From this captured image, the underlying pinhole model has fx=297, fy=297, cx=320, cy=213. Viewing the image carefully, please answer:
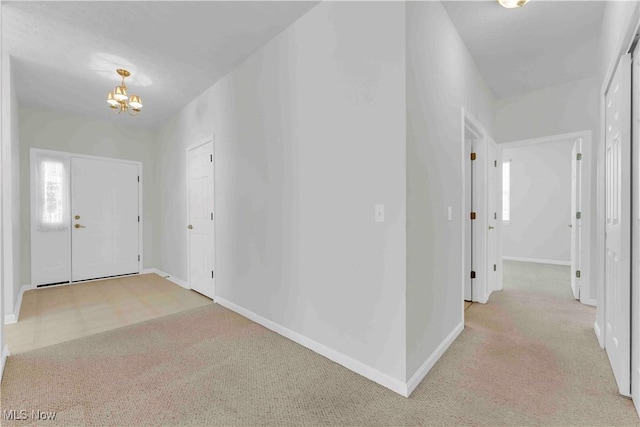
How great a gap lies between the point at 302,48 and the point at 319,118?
673 millimetres

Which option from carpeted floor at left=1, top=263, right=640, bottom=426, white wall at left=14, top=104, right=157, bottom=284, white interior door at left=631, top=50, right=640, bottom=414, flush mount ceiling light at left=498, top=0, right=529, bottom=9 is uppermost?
flush mount ceiling light at left=498, top=0, right=529, bottom=9

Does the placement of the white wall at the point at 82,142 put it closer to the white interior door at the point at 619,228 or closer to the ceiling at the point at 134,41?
the ceiling at the point at 134,41

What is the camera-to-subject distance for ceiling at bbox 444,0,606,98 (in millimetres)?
2422

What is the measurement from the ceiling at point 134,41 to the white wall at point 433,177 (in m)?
1.06

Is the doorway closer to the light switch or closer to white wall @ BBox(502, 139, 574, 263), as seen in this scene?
the light switch

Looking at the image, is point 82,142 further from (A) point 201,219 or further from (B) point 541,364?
(B) point 541,364

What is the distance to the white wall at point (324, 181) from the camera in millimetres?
1923

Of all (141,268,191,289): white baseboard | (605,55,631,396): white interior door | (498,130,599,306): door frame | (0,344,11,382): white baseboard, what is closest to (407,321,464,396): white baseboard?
(605,55,631,396): white interior door

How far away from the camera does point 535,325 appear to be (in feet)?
9.64

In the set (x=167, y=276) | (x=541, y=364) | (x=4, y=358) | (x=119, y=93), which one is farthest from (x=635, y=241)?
(x=167, y=276)

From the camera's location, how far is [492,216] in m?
4.01

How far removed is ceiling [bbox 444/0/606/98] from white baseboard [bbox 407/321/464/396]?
2683 mm

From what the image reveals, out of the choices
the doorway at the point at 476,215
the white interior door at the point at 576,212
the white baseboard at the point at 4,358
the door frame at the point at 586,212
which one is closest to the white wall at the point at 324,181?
the white baseboard at the point at 4,358

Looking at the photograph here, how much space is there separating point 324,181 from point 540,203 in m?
6.37
